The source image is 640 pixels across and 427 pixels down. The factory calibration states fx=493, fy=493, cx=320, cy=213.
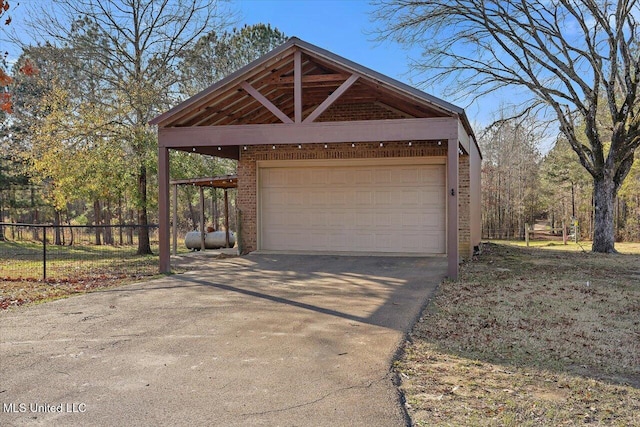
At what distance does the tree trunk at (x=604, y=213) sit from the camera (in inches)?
589

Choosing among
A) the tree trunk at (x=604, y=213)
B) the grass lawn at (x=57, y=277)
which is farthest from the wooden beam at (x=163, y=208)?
the tree trunk at (x=604, y=213)

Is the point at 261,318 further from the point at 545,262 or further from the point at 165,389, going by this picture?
the point at 545,262

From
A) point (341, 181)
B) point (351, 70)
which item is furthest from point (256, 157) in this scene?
point (351, 70)

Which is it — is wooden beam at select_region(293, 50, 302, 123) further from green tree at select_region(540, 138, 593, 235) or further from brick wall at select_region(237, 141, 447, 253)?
green tree at select_region(540, 138, 593, 235)

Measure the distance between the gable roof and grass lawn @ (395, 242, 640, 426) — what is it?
335 cm

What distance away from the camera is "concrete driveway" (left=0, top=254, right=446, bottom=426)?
312cm

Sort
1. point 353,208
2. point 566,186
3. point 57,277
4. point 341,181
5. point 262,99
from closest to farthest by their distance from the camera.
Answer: point 262,99
point 57,277
point 353,208
point 341,181
point 566,186

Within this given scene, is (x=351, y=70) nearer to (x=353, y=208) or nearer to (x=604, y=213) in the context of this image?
(x=353, y=208)

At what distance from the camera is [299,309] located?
20.2ft

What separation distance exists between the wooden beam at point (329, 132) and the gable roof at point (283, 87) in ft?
1.18

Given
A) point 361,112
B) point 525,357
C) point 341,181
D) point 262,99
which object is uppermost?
point 361,112

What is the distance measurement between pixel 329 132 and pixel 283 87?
127 inches

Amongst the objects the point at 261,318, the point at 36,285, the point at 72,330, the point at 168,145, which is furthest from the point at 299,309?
the point at 36,285

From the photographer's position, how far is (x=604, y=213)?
49.3 feet
